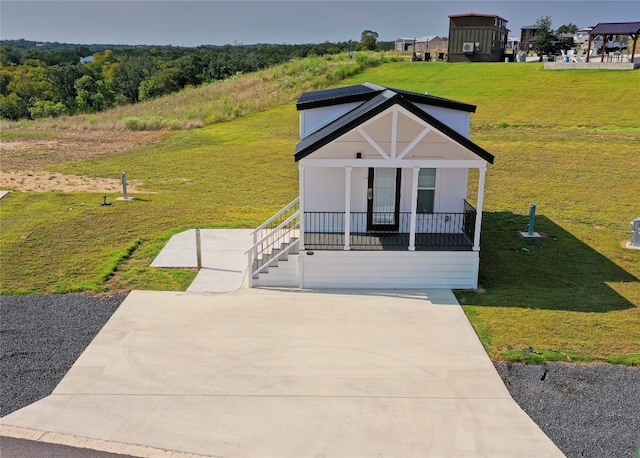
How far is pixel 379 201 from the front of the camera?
44.7 ft

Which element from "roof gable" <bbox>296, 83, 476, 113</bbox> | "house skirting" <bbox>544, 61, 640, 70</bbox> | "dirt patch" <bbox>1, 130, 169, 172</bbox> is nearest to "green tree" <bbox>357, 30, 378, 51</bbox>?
"house skirting" <bbox>544, 61, 640, 70</bbox>

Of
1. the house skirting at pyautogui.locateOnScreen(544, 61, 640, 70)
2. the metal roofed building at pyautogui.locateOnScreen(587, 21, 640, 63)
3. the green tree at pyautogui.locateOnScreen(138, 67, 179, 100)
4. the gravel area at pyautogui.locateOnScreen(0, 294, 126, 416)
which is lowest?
the gravel area at pyautogui.locateOnScreen(0, 294, 126, 416)

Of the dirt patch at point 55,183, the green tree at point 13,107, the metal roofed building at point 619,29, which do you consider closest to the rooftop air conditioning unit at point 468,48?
the metal roofed building at point 619,29

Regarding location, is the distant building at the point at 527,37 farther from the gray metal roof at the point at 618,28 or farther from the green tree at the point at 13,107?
the green tree at the point at 13,107

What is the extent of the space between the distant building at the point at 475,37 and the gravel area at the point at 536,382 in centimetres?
4579

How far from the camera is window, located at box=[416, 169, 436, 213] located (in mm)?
13688

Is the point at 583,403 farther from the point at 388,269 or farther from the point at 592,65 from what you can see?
the point at 592,65

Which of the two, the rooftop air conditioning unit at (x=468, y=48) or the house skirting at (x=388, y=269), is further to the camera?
the rooftop air conditioning unit at (x=468, y=48)

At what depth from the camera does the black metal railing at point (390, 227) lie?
1306 centimetres

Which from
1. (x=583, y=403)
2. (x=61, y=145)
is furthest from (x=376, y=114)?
(x=61, y=145)

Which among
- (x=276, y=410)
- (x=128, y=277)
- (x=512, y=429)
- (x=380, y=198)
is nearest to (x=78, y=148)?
(x=128, y=277)

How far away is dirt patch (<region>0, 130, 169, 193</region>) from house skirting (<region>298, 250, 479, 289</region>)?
12.0 metres

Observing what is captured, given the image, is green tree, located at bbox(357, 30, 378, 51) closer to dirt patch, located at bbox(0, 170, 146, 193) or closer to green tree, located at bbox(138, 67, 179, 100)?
green tree, located at bbox(138, 67, 179, 100)

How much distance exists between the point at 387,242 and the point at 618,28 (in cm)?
3771
